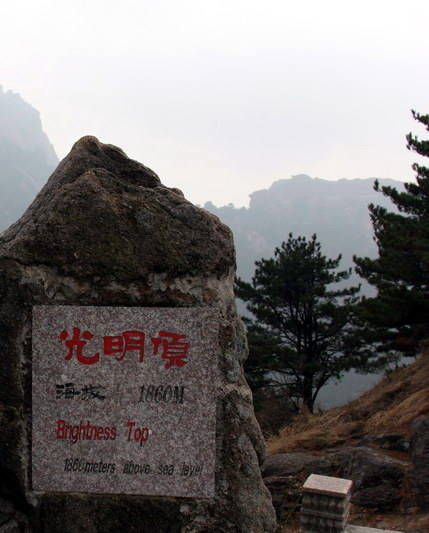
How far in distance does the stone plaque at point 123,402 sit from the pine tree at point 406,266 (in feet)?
26.2

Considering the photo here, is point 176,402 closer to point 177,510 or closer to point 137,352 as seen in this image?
point 137,352

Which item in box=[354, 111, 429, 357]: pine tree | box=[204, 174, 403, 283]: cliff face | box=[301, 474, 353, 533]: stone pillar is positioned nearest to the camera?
box=[301, 474, 353, 533]: stone pillar

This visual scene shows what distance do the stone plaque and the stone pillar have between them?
187cm

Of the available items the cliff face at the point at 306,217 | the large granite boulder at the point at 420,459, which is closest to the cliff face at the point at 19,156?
the cliff face at the point at 306,217

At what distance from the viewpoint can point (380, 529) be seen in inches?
211

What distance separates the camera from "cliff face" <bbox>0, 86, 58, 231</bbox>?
385 feet

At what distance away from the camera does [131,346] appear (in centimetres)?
340

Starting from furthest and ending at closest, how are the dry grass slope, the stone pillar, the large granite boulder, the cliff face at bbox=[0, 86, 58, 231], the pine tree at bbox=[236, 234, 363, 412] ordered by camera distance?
the cliff face at bbox=[0, 86, 58, 231] < the pine tree at bbox=[236, 234, 363, 412] < the dry grass slope < the large granite boulder < the stone pillar

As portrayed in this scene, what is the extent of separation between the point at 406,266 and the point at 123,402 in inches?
376

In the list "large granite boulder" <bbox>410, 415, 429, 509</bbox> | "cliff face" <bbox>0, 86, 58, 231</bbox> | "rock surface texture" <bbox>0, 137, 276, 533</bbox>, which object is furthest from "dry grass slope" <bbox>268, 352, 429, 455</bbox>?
"cliff face" <bbox>0, 86, 58, 231</bbox>

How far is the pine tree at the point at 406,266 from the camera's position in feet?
36.1

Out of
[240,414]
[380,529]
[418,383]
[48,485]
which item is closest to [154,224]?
[240,414]

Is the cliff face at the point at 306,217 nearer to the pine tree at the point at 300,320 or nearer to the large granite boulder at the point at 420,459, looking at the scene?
the pine tree at the point at 300,320

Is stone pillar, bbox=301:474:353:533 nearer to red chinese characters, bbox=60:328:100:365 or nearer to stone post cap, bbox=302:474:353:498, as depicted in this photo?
stone post cap, bbox=302:474:353:498
